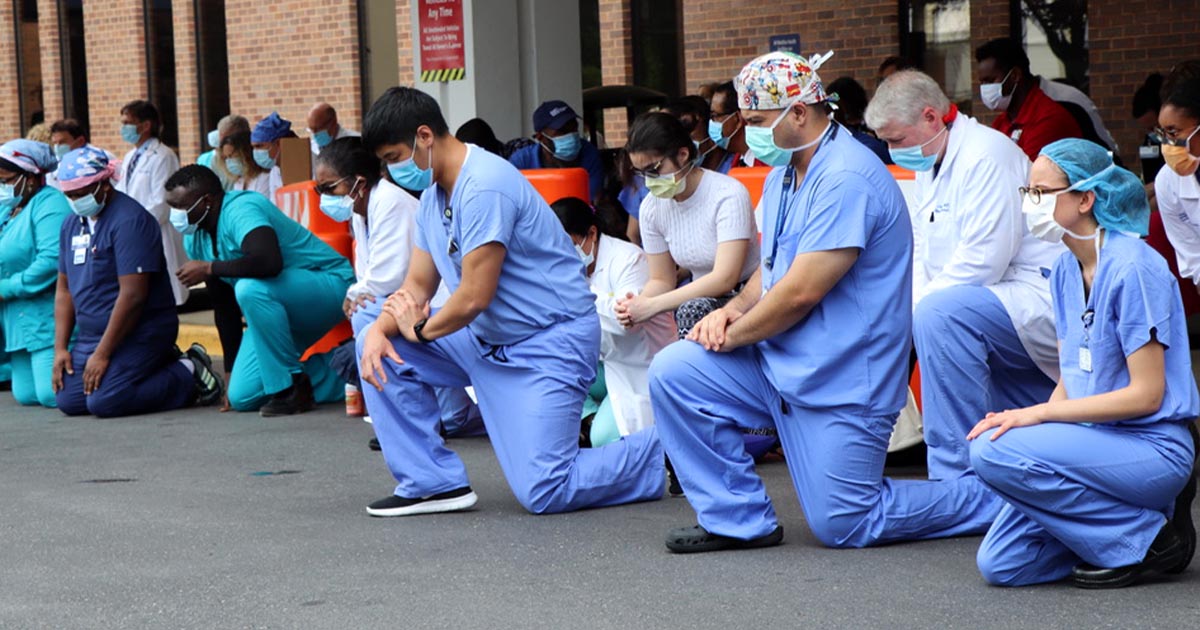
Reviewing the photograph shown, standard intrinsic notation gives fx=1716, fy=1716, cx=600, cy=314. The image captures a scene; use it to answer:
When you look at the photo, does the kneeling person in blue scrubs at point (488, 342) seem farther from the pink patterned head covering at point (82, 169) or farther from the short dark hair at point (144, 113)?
the short dark hair at point (144, 113)

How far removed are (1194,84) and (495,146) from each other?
4719 millimetres

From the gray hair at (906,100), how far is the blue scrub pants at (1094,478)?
1.67m

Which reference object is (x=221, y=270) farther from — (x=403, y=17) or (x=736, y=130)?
(x=403, y=17)

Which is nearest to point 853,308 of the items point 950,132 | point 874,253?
point 874,253

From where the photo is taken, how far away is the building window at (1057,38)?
1273 centimetres

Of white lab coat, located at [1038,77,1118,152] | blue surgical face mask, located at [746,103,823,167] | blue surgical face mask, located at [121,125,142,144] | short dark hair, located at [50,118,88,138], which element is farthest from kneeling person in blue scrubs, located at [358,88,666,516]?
blue surgical face mask, located at [121,125,142,144]

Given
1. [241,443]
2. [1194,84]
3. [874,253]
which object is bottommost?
[241,443]

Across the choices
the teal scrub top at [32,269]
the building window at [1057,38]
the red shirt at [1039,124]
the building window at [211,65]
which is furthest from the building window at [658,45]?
the teal scrub top at [32,269]

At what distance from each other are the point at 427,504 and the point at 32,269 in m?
4.56

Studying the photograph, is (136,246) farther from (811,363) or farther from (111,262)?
(811,363)

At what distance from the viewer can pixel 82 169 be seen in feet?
30.0

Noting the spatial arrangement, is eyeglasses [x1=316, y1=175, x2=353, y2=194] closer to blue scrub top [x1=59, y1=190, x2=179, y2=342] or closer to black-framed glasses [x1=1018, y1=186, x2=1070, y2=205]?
blue scrub top [x1=59, y1=190, x2=179, y2=342]

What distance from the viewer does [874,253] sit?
5.34 m

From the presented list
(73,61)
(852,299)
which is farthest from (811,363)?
(73,61)
